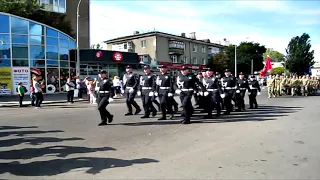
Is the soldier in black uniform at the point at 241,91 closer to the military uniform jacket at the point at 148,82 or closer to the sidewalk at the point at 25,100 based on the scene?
the military uniform jacket at the point at 148,82

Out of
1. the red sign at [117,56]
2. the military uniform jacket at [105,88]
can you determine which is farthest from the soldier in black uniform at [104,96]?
the red sign at [117,56]

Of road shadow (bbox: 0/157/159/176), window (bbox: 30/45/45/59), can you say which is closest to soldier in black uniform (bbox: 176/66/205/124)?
road shadow (bbox: 0/157/159/176)

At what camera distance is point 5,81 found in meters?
27.0

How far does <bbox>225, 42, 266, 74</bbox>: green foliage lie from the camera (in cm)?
6869

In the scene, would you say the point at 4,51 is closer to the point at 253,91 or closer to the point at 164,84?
the point at 164,84

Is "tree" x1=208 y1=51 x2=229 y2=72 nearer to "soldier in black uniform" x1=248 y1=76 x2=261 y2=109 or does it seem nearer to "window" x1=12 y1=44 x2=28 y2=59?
"window" x1=12 y1=44 x2=28 y2=59

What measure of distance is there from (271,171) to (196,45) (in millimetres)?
A: 61563

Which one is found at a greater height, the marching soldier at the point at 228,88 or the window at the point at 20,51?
the window at the point at 20,51

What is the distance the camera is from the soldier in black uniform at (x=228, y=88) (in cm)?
1360

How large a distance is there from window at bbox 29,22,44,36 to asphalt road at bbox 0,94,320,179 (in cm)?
2026

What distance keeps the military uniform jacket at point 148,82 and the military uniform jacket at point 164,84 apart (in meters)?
0.32

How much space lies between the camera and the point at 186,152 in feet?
21.9

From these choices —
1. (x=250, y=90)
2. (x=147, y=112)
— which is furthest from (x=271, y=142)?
Answer: (x=250, y=90)

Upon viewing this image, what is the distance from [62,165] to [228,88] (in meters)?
9.55
